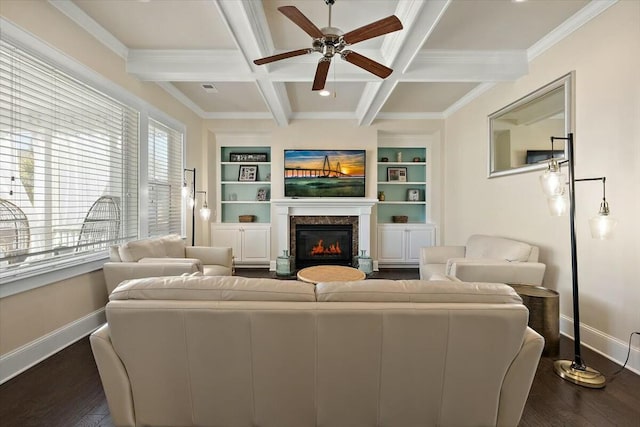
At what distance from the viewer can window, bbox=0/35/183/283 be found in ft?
6.58

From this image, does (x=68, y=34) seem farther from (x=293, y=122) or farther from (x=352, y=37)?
(x=293, y=122)

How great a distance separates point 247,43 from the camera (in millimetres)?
2635

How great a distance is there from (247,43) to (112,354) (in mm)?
2648

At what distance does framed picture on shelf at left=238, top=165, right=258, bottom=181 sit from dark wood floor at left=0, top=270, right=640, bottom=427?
3.81 m

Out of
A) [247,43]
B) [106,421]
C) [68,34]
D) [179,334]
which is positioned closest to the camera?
[179,334]

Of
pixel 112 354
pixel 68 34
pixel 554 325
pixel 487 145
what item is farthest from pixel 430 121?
pixel 112 354

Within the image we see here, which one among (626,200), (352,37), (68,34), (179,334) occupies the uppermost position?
(68,34)

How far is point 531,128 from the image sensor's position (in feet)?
10.3

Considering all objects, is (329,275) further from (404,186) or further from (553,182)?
(404,186)

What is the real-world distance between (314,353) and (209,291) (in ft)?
1.84

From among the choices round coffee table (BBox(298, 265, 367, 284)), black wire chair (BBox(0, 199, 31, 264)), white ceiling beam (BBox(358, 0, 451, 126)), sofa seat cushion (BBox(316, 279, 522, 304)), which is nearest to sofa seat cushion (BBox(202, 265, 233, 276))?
round coffee table (BBox(298, 265, 367, 284))

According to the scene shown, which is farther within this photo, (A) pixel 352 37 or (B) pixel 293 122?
(B) pixel 293 122

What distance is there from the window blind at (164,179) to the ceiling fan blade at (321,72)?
247cm

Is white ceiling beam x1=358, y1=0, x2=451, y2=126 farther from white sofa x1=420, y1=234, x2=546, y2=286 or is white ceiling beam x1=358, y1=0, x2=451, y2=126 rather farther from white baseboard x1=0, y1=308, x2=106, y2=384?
white baseboard x1=0, y1=308, x2=106, y2=384
